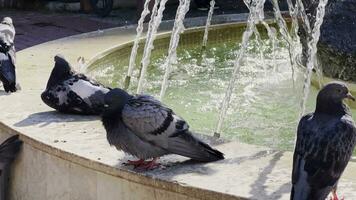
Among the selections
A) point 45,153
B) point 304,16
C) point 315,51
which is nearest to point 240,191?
point 45,153

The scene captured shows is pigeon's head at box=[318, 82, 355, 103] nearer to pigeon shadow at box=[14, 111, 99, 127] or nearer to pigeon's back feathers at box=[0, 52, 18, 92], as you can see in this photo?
pigeon shadow at box=[14, 111, 99, 127]

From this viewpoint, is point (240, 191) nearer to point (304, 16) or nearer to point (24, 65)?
point (24, 65)

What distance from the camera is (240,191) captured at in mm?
3994

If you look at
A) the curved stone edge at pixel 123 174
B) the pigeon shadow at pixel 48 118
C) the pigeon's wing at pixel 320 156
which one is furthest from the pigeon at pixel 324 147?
the pigeon shadow at pixel 48 118

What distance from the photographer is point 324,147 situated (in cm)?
365

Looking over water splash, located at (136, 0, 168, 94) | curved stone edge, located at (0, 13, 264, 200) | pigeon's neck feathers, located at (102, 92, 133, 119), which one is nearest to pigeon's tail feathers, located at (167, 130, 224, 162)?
curved stone edge, located at (0, 13, 264, 200)

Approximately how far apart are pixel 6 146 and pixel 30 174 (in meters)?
0.23

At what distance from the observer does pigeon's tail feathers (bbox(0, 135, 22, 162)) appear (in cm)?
499

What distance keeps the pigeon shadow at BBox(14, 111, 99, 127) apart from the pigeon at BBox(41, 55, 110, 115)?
0.04 m

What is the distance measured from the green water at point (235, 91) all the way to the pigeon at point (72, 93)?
972mm

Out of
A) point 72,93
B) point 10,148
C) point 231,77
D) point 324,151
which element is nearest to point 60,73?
point 72,93

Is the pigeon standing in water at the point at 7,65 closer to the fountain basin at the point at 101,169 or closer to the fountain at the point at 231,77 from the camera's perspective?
the fountain basin at the point at 101,169

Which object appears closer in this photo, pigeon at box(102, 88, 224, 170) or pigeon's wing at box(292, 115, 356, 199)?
pigeon's wing at box(292, 115, 356, 199)

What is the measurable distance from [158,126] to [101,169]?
503 millimetres
